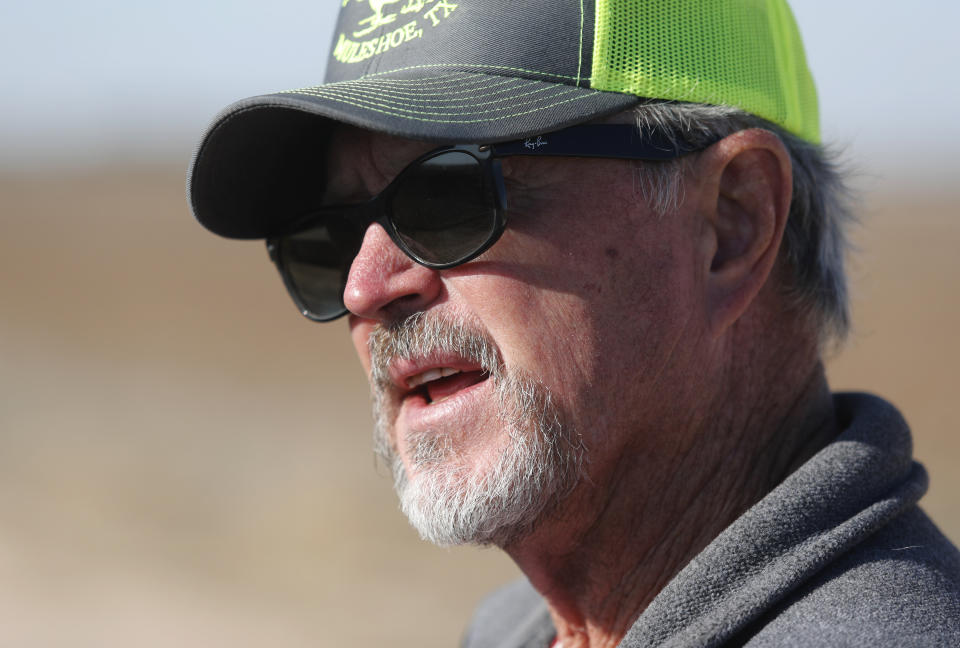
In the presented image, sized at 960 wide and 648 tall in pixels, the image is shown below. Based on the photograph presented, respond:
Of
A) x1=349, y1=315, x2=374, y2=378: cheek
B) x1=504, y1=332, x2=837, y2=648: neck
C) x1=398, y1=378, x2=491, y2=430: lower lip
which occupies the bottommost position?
x1=504, y1=332, x2=837, y2=648: neck

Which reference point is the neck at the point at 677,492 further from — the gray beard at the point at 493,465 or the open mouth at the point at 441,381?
the open mouth at the point at 441,381

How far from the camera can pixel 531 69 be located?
192 centimetres

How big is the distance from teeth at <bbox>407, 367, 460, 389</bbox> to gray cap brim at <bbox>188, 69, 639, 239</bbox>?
0.47m

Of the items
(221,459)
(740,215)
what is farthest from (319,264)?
(221,459)

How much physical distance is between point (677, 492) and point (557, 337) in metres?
0.38

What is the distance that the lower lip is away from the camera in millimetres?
1965

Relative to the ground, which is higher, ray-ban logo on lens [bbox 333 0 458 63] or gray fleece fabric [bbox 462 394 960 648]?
ray-ban logo on lens [bbox 333 0 458 63]

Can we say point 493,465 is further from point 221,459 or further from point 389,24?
point 221,459

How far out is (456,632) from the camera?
6.63 m

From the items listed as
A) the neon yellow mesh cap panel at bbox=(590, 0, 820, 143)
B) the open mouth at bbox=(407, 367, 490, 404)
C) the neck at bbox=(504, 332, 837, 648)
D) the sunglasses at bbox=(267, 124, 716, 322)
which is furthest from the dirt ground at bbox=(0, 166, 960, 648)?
the open mouth at bbox=(407, 367, 490, 404)

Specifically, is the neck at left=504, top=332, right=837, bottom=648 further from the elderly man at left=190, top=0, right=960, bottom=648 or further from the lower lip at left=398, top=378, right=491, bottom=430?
the lower lip at left=398, top=378, right=491, bottom=430

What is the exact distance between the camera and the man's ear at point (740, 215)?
1.96 metres

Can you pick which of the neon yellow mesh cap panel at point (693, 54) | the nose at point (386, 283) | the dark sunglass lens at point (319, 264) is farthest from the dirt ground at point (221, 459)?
the dark sunglass lens at point (319, 264)

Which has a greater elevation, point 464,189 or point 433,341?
point 464,189
